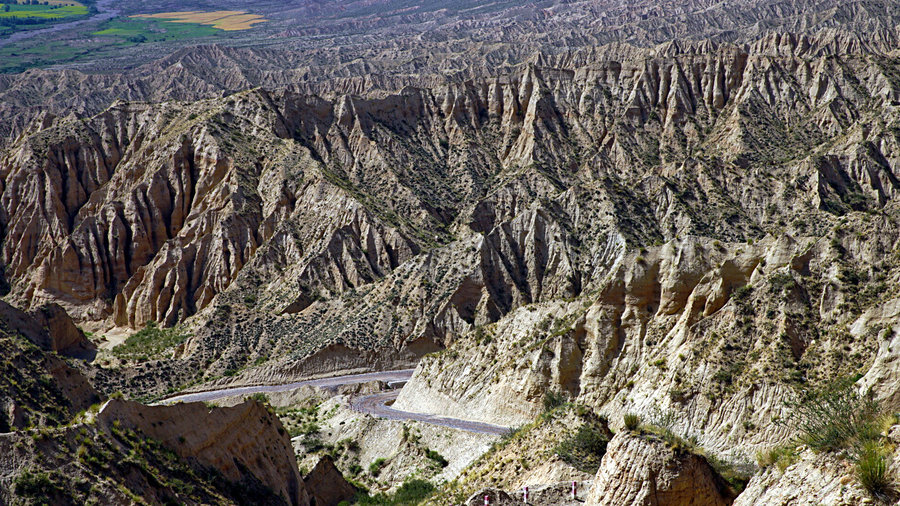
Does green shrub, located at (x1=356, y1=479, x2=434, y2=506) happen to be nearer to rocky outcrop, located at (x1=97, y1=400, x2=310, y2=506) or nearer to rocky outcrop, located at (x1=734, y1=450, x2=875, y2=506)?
rocky outcrop, located at (x1=97, y1=400, x2=310, y2=506)

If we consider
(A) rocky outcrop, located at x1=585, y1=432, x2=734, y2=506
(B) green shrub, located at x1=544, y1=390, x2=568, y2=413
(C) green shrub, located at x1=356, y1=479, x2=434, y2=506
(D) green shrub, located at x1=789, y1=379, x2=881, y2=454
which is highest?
(D) green shrub, located at x1=789, y1=379, x2=881, y2=454

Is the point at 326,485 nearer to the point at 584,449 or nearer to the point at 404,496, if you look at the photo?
the point at 404,496

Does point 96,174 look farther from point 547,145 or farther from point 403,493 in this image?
point 403,493

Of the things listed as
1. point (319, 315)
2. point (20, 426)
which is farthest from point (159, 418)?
point (319, 315)

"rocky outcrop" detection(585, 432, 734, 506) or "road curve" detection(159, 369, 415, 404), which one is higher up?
"rocky outcrop" detection(585, 432, 734, 506)

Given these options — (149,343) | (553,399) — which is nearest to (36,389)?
(553,399)

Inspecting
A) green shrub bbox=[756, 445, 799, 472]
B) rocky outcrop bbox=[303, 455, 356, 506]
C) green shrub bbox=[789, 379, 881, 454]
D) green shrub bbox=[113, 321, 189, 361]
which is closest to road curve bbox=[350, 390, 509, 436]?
rocky outcrop bbox=[303, 455, 356, 506]
